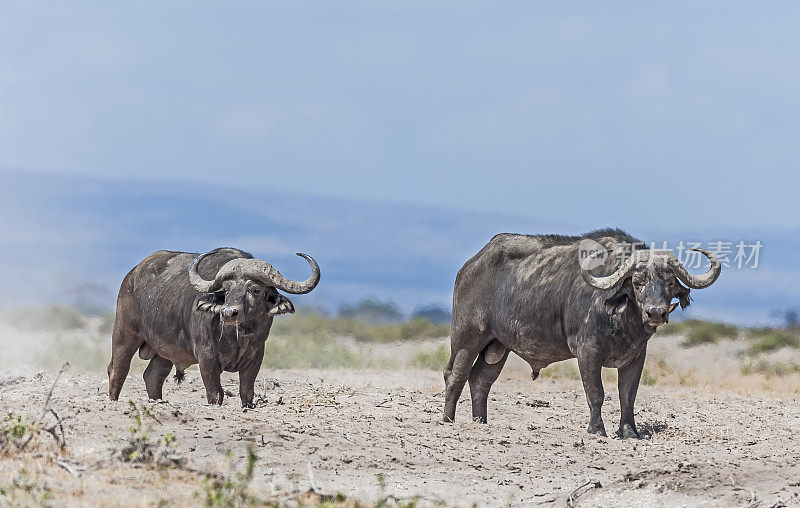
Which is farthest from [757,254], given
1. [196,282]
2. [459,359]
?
[196,282]

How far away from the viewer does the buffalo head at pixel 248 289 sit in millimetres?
13305

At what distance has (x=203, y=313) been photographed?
13.9 meters

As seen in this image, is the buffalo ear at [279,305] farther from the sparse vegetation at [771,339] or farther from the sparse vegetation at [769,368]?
the sparse vegetation at [771,339]

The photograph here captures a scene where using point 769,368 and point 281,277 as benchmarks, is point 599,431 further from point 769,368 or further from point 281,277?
point 769,368

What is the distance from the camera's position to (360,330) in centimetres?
2386

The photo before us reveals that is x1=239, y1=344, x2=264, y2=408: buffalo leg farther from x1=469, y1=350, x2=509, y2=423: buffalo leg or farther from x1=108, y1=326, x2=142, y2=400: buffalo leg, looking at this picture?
x1=469, y1=350, x2=509, y2=423: buffalo leg

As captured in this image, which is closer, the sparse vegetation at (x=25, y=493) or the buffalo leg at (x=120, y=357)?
the sparse vegetation at (x=25, y=493)

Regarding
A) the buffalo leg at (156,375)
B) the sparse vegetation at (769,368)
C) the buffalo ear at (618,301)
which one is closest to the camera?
the buffalo ear at (618,301)

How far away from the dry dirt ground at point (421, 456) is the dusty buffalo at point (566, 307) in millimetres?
735

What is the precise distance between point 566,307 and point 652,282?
1373mm

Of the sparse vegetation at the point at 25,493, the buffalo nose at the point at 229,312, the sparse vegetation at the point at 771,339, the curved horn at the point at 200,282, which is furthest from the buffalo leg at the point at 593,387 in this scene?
the sparse vegetation at the point at 771,339

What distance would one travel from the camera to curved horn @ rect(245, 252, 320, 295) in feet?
44.3

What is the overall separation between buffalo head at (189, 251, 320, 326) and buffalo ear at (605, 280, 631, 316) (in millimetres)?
3879

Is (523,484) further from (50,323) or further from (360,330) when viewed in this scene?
(50,323)
